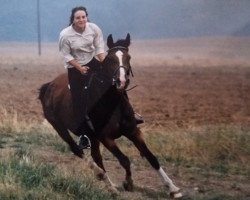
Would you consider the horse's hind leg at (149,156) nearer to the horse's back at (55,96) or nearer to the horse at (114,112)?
the horse at (114,112)

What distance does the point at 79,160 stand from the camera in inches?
389

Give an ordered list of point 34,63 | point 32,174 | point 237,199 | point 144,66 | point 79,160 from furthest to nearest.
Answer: point 34,63
point 144,66
point 79,160
point 237,199
point 32,174

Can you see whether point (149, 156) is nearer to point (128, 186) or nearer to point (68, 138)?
point (128, 186)

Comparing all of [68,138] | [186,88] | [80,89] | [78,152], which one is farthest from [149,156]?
[186,88]

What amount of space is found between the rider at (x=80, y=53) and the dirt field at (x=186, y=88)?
15.1ft

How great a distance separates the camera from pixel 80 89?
8820mm

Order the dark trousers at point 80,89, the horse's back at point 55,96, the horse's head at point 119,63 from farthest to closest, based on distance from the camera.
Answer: the horse's back at point 55,96
the dark trousers at point 80,89
the horse's head at point 119,63

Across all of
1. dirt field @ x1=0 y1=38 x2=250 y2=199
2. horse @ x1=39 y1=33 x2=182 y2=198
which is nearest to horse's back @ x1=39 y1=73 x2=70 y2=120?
horse @ x1=39 y1=33 x2=182 y2=198

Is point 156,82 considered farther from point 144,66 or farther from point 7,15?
point 7,15

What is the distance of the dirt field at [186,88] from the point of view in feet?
46.4

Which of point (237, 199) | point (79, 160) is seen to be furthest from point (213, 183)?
point (79, 160)

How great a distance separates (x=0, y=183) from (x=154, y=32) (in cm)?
673

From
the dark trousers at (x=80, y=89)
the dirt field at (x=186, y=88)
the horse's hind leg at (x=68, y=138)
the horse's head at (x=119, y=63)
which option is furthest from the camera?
the dirt field at (x=186, y=88)

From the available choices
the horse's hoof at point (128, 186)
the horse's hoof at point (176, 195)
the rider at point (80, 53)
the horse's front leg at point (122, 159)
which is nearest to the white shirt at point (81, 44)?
the rider at point (80, 53)
